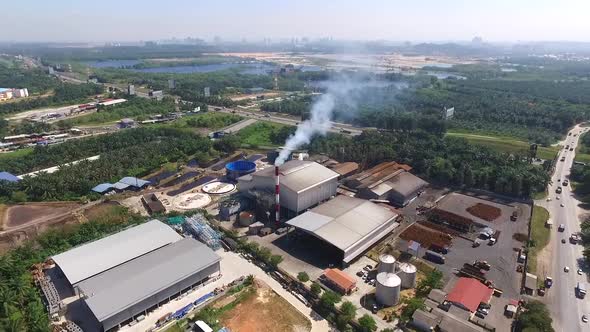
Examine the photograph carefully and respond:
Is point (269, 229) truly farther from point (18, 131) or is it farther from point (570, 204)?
point (18, 131)

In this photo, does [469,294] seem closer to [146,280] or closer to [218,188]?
[146,280]

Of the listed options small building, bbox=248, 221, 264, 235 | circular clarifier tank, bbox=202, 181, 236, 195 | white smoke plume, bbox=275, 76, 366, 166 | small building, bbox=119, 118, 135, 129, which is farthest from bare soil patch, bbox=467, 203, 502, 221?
small building, bbox=119, 118, 135, 129

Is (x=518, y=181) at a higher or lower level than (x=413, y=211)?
higher

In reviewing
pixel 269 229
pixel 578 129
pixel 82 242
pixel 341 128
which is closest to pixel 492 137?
pixel 578 129

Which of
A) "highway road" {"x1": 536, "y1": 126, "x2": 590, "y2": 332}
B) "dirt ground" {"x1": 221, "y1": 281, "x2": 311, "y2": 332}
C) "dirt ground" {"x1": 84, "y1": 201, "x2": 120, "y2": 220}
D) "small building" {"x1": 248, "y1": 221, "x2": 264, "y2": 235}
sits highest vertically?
"dirt ground" {"x1": 84, "y1": 201, "x2": 120, "y2": 220}

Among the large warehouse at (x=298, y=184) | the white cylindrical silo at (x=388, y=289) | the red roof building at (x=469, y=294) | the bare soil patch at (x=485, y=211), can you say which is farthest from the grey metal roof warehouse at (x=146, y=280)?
the bare soil patch at (x=485, y=211)

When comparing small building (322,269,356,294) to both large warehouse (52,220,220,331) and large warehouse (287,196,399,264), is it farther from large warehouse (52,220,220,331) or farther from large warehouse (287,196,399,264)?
large warehouse (52,220,220,331)

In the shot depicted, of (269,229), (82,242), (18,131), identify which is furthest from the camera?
(18,131)

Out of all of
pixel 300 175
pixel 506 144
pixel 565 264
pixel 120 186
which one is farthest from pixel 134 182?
pixel 506 144
